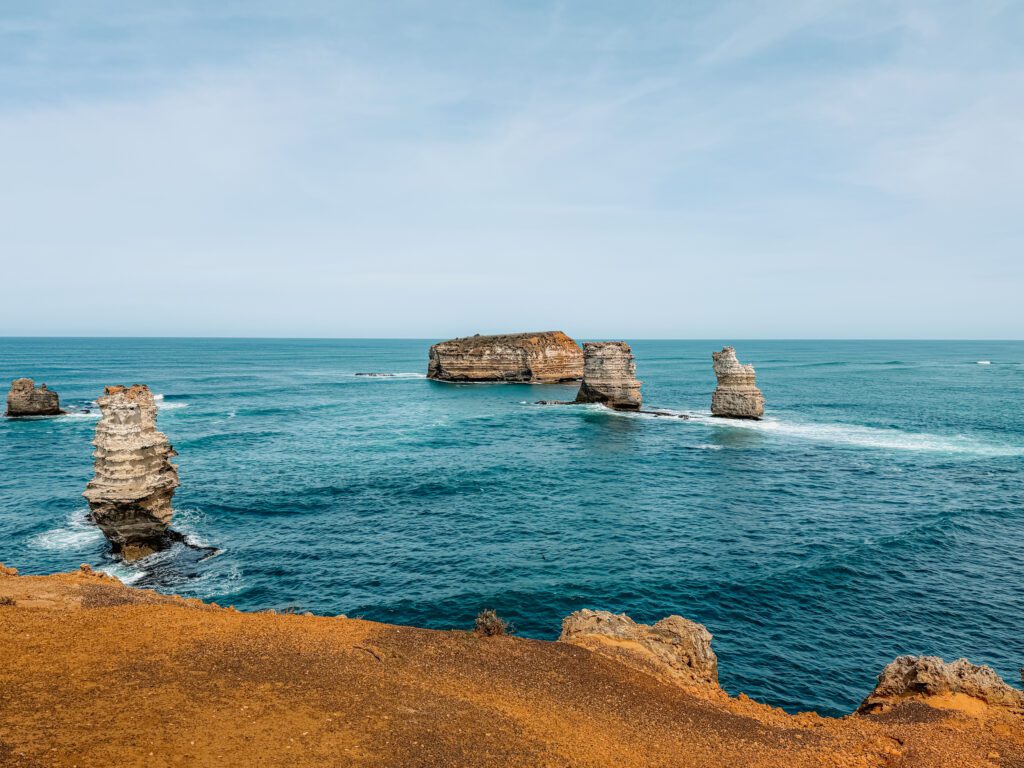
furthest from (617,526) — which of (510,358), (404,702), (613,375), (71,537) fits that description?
(510,358)

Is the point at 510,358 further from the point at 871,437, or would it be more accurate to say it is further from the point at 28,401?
the point at 28,401

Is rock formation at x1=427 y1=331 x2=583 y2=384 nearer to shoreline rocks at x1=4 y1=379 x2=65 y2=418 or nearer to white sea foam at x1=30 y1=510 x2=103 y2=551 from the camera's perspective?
shoreline rocks at x1=4 y1=379 x2=65 y2=418

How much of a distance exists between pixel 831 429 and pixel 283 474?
187 ft

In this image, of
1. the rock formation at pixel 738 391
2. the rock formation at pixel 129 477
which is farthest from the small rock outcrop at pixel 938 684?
the rock formation at pixel 738 391

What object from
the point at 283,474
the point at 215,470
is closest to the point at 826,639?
the point at 283,474

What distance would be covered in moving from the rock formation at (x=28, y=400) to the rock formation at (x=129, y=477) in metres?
52.3

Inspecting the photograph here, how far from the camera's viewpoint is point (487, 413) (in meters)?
77.9

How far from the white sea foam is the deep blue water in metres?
0.16

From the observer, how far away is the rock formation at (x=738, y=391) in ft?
228

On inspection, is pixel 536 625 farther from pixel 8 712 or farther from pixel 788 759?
pixel 8 712

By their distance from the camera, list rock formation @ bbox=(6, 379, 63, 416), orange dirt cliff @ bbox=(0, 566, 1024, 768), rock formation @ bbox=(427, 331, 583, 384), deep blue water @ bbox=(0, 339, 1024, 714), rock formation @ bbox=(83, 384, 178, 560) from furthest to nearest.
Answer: rock formation @ bbox=(427, 331, 583, 384)
rock formation @ bbox=(6, 379, 63, 416)
rock formation @ bbox=(83, 384, 178, 560)
deep blue water @ bbox=(0, 339, 1024, 714)
orange dirt cliff @ bbox=(0, 566, 1024, 768)

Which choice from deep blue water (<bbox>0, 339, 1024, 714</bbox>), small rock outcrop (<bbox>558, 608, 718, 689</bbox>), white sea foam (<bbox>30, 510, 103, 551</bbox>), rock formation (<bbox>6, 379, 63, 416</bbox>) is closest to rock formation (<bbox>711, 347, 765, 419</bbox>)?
deep blue water (<bbox>0, 339, 1024, 714</bbox>)

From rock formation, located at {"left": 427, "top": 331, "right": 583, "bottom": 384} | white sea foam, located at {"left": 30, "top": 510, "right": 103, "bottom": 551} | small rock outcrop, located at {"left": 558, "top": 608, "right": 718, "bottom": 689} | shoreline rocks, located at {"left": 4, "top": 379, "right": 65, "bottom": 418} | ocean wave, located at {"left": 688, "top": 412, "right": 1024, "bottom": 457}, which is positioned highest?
rock formation, located at {"left": 427, "top": 331, "right": 583, "bottom": 384}

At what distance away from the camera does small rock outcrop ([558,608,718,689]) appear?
15.1m
